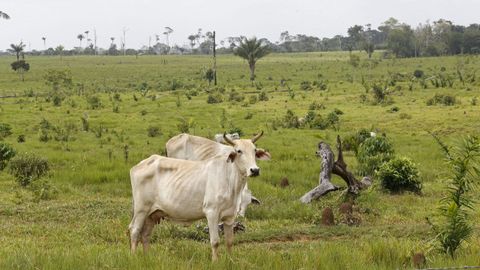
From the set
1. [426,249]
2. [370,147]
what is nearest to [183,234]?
[426,249]

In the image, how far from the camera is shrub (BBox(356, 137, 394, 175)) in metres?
15.0

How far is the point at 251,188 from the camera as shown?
43.2ft

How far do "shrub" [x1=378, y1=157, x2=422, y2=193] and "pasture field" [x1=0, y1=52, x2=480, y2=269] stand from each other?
0.28 metres

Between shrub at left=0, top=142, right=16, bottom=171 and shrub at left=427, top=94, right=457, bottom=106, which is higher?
shrub at left=0, top=142, right=16, bottom=171

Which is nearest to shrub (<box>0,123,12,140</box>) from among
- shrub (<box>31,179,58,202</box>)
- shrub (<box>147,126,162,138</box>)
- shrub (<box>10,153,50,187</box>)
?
shrub (<box>147,126,162,138</box>)

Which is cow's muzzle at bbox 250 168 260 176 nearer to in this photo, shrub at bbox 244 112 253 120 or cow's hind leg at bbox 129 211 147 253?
cow's hind leg at bbox 129 211 147 253

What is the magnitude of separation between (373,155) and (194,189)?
30.0 feet

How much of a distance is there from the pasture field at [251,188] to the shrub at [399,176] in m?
0.28

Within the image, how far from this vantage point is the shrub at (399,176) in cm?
1334

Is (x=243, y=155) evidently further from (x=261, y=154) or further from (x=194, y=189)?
(x=194, y=189)

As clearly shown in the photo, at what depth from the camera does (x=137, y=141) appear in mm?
20641

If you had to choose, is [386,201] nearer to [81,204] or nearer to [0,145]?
[81,204]

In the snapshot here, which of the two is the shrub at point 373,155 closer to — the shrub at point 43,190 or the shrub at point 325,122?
the shrub at point 43,190

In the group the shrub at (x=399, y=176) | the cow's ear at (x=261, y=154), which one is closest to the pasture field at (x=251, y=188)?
the shrub at (x=399, y=176)
